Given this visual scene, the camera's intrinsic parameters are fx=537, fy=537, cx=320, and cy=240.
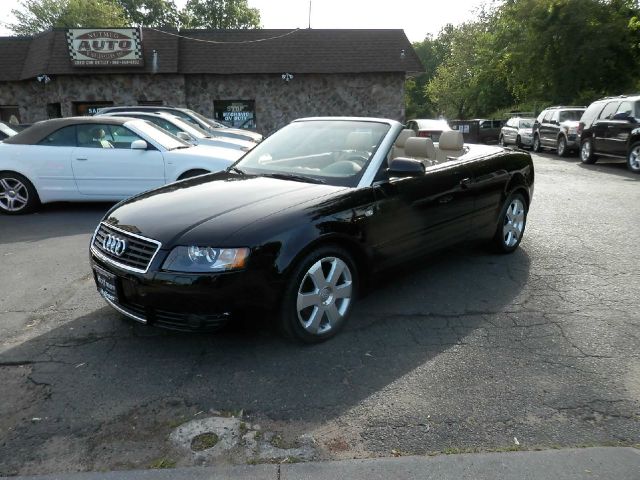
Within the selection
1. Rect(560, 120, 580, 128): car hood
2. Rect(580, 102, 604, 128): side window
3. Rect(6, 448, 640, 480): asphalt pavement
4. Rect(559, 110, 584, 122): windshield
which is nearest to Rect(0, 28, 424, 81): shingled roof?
Rect(559, 110, 584, 122): windshield

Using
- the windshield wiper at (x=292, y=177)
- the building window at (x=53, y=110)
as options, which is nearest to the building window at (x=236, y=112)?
the building window at (x=53, y=110)

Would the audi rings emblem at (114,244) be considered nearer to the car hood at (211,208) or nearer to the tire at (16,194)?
the car hood at (211,208)

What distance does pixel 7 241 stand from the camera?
6.70m

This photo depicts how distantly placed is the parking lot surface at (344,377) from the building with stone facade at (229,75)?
16811mm

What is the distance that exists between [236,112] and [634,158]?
14134 mm

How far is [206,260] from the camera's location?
3.25m

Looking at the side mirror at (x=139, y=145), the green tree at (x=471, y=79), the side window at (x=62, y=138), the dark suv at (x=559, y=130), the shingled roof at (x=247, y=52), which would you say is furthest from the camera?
the green tree at (x=471, y=79)

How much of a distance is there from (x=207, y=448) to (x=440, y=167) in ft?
10.4

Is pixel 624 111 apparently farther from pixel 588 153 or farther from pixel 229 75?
pixel 229 75

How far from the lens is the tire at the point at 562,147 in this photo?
693 inches

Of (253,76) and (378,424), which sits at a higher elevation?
(253,76)

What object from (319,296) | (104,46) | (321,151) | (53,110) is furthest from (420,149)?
(53,110)

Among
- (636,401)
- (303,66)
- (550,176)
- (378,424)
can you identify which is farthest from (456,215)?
(303,66)

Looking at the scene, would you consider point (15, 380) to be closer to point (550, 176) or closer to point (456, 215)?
point (456, 215)
